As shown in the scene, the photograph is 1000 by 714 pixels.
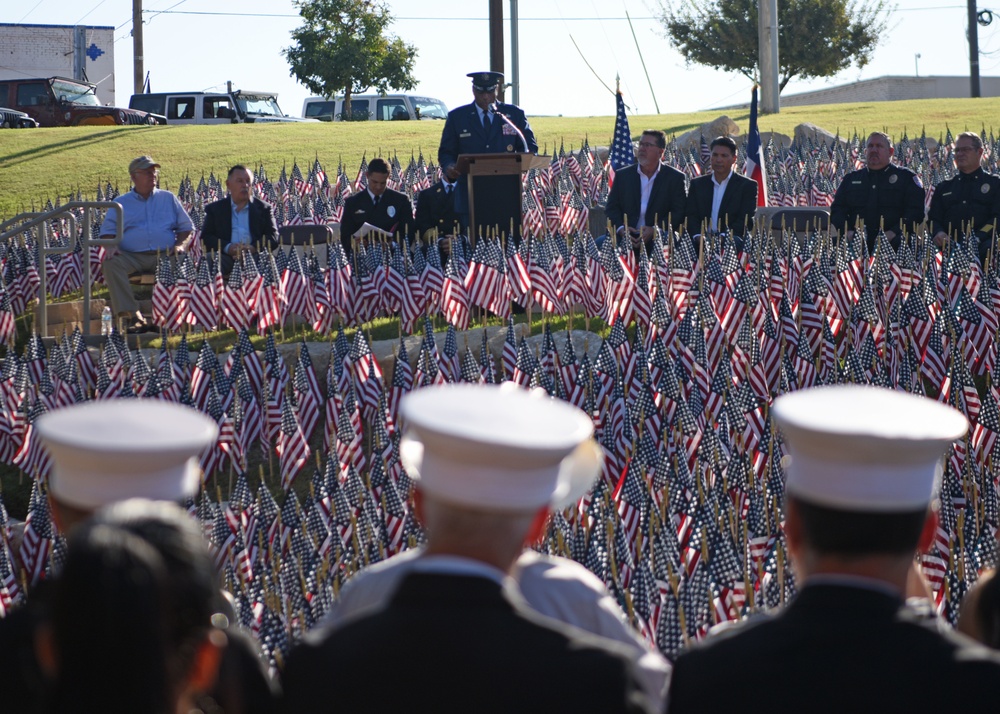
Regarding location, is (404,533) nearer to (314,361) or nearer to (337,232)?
(314,361)

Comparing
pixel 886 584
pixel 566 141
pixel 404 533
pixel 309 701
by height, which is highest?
pixel 566 141

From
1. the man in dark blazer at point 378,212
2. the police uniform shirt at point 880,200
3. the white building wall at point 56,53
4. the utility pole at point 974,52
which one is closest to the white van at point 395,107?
the white building wall at point 56,53

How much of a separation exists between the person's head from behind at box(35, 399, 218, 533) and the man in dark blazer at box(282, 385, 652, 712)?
0.40 meters

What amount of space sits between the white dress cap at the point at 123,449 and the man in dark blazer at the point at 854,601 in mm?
967

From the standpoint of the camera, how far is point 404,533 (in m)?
6.53

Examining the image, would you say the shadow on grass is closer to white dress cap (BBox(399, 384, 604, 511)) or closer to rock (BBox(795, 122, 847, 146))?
rock (BBox(795, 122, 847, 146))

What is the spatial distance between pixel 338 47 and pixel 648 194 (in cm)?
2886

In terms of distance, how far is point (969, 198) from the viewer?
1076 cm

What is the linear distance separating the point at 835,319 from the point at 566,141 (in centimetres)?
1426

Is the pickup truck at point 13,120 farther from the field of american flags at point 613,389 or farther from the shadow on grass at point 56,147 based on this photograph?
the field of american flags at point 613,389

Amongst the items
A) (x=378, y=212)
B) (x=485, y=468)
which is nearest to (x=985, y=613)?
(x=485, y=468)

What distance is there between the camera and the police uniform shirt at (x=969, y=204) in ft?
35.0

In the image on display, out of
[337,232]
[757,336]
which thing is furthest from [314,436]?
[337,232]

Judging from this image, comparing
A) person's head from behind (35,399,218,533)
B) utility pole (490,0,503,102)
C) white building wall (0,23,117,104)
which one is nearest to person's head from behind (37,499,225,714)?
person's head from behind (35,399,218,533)
